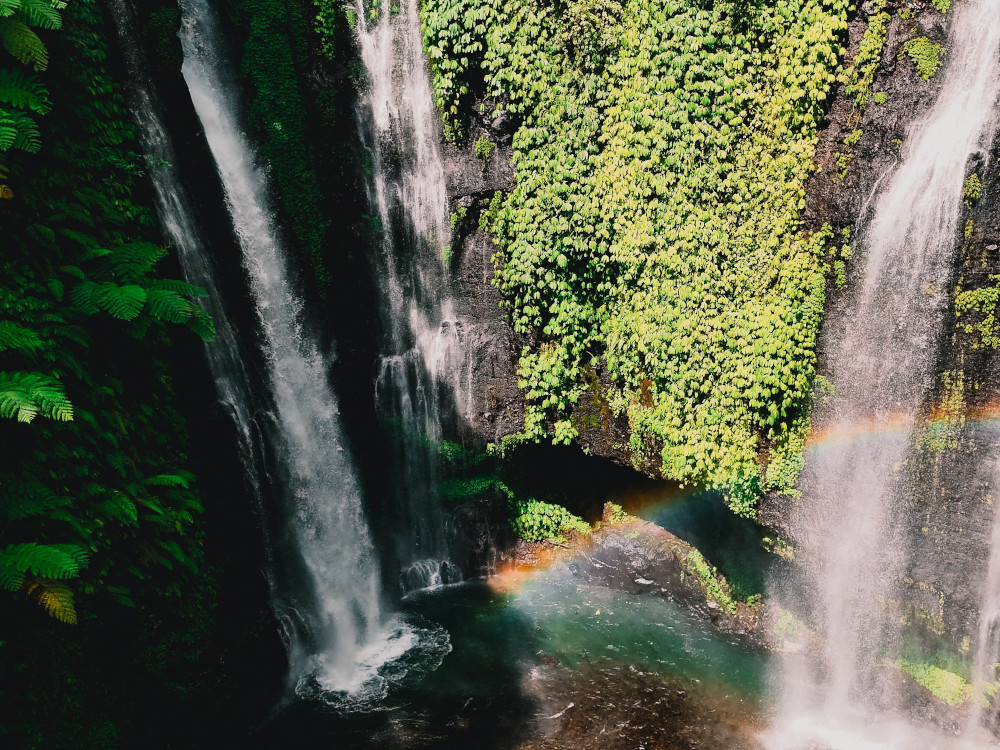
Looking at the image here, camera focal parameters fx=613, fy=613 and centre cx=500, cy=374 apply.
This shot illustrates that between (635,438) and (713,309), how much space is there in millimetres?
2256

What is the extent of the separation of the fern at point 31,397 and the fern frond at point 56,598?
1.25m

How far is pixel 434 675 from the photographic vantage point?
8.34 m

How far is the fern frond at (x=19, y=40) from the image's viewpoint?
16.7 ft

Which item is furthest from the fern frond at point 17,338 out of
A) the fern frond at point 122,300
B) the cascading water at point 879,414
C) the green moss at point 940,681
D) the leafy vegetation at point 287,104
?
the green moss at point 940,681

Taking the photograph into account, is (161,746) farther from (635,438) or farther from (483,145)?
(483,145)

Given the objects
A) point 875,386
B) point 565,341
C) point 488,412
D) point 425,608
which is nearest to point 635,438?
point 565,341

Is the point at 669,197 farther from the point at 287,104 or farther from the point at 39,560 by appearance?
the point at 39,560

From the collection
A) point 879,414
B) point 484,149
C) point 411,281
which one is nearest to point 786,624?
point 879,414

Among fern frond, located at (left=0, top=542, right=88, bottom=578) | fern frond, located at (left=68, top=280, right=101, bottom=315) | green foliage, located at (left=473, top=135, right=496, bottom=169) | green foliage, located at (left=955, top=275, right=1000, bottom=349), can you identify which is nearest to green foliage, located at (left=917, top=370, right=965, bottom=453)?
green foliage, located at (left=955, top=275, right=1000, bottom=349)

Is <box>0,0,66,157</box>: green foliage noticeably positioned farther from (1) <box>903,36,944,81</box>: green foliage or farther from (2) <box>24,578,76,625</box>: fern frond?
(1) <box>903,36,944,81</box>: green foliage

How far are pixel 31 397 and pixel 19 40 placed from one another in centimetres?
300

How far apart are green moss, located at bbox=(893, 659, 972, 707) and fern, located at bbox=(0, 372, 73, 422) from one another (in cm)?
943

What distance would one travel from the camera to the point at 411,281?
10305 millimetres

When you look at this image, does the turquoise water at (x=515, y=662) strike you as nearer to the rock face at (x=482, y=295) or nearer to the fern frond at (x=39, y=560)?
the rock face at (x=482, y=295)
